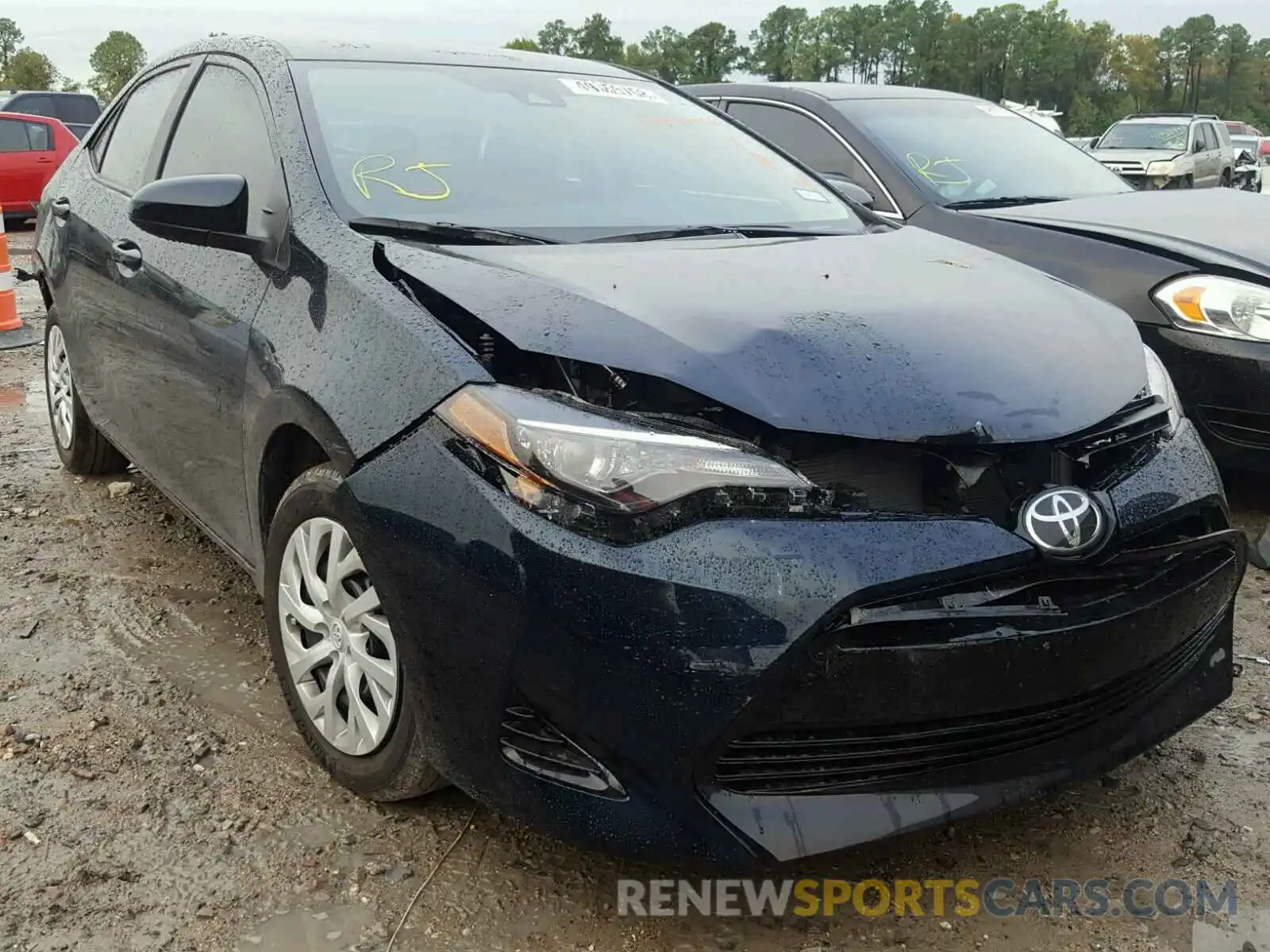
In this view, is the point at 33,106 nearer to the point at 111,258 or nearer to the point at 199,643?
the point at 111,258

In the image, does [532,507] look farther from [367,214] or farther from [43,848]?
[43,848]

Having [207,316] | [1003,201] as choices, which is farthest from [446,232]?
[1003,201]

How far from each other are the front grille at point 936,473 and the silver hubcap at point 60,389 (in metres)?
3.34

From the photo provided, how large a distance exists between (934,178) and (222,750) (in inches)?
148

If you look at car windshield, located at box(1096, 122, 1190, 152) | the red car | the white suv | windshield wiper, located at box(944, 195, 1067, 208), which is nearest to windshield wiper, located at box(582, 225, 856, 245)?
windshield wiper, located at box(944, 195, 1067, 208)

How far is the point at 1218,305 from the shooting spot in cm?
398

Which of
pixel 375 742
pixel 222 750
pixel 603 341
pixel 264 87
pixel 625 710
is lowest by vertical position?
pixel 222 750

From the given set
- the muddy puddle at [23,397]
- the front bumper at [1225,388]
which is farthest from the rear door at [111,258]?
the front bumper at [1225,388]

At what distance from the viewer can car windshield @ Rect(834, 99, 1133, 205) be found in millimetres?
5094

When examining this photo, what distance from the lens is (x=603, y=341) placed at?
6.65ft

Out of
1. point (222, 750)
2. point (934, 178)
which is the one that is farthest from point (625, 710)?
point (934, 178)

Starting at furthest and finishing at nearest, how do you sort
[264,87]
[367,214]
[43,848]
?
[264,87] → [367,214] → [43,848]

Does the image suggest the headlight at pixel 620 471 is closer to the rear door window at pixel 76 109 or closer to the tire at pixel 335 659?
the tire at pixel 335 659

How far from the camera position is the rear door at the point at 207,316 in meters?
2.69
